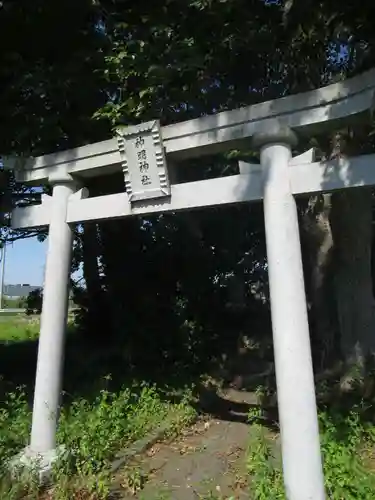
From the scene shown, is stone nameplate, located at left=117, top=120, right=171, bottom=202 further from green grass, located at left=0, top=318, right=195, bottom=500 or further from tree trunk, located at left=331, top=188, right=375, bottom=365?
tree trunk, located at left=331, top=188, right=375, bottom=365

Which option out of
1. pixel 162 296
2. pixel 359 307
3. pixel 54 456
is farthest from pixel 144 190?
pixel 162 296

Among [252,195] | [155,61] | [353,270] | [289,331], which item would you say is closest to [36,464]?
[289,331]

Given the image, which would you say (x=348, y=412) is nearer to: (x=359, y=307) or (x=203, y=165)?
(x=359, y=307)

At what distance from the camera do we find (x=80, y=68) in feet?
19.2

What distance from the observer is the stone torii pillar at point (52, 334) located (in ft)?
13.9

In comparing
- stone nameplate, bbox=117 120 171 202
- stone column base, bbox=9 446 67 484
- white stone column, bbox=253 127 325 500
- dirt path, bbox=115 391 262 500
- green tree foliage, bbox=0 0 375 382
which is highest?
green tree foliage, bbox=0 0 375 382

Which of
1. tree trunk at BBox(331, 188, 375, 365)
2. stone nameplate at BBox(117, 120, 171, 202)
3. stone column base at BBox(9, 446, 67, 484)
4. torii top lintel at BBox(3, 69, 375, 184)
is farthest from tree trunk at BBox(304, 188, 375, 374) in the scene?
stone column base at BBox(9, 446, 67, 484)

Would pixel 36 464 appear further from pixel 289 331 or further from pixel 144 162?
pixel 144 162

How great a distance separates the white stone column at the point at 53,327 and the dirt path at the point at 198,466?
0.76 m

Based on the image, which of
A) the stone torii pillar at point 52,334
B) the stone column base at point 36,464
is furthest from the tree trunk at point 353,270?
the stone column base at point 36,464

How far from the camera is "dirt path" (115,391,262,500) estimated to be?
407 cm

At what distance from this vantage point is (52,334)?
14.5ft

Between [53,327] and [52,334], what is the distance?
0.20 ft

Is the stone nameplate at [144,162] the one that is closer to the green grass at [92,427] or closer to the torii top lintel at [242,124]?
the torii top lintel at [242,124]
